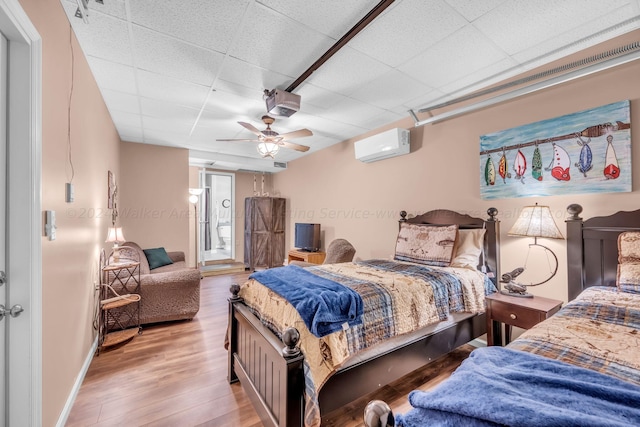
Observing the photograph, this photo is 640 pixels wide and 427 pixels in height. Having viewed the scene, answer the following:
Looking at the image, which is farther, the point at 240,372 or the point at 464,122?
the point at 464,122

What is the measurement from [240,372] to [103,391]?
3.44 ft

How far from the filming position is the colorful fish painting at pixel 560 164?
7.28ft

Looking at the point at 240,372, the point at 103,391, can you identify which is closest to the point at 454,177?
the point at 240,372

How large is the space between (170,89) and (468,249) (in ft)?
11.2

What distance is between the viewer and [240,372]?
2.07 metres

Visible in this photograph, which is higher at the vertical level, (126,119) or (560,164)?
(126,119)

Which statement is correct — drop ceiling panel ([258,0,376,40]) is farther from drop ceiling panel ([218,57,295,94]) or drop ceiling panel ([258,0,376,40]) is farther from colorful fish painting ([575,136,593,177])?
colorful fish painting ([575,136,593,177])

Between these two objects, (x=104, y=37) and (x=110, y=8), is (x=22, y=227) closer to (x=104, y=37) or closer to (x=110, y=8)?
(x=110, y=8)

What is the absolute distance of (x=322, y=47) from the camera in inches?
82.5

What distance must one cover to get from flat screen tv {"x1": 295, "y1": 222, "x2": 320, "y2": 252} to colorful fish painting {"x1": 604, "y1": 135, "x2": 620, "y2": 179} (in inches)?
152

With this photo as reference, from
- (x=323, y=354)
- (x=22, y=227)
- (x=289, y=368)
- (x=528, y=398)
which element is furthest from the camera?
(x=323, y=354)

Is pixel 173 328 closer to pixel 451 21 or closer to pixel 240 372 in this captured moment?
pixel 240 372

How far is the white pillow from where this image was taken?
2.61 meters

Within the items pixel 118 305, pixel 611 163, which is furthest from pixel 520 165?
pixel 118 305
